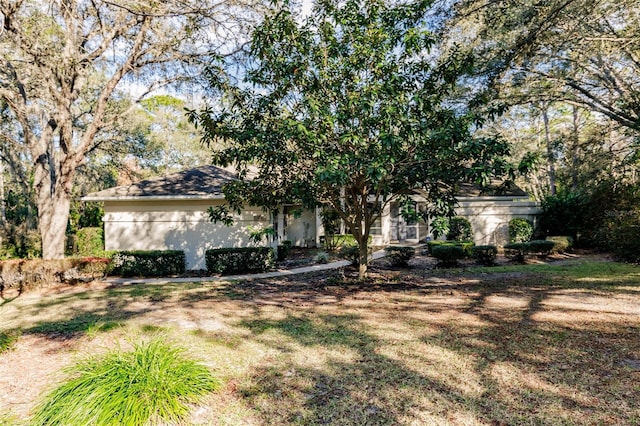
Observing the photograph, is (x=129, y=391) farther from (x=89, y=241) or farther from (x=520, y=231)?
(x=520, y=231)

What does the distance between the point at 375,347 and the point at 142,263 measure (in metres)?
9.84

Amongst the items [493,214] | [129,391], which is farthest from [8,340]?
[493,214]

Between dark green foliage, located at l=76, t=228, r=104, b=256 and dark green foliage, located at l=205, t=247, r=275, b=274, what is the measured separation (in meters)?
6.34

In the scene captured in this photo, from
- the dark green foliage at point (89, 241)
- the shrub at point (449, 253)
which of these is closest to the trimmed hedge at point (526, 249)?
the shrub at point (449, 253)

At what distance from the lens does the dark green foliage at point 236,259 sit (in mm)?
12664

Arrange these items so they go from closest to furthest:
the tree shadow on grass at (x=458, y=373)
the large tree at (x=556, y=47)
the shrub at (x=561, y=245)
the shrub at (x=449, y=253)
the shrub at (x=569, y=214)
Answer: the tree shadow on grass at (x=458, y=373) < the large tree at (x=556, y=47) < the shrub at (x=449, y=253) < the shrub at (x=561, y=245) < the shrub at (x=569, y=214)

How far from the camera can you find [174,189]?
46.0ft

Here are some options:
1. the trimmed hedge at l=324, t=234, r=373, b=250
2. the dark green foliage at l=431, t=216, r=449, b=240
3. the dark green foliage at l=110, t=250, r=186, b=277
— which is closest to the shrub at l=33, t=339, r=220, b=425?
the dark green foliage at l=431, t=216, r=449, b=240

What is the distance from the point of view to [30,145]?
12062 millimetres

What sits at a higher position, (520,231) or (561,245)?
(520,231)

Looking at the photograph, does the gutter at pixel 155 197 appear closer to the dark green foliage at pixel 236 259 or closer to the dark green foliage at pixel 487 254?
the dark green foliage at pixel 236 259

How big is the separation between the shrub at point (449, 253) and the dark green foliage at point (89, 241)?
1376cm

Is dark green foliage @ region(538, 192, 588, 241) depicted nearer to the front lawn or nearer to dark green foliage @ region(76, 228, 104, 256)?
the front lawn

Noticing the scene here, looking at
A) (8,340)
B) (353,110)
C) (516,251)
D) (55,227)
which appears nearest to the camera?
(8,340)
